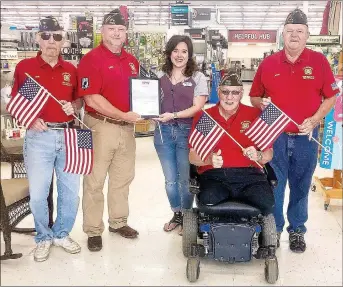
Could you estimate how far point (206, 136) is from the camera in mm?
2980

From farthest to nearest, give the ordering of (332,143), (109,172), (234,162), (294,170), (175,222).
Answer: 1. (332,143)
2. (175,222)
3. (109,172)
4. (294,170)
5. (234,162)

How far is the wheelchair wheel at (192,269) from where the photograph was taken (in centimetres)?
284

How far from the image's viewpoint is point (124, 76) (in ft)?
10.4

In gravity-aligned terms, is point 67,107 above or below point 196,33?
below

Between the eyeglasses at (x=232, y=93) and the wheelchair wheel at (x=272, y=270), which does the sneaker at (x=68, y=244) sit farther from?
the eyeglasses at (x=232, y=93)

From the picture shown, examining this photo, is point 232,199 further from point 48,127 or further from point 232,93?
point 48,127

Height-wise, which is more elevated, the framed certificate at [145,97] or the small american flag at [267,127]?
the framed certificate at [145,97]

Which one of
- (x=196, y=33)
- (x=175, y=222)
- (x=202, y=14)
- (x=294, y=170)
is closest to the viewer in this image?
(x=294, y=170)

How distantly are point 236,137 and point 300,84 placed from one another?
61cm

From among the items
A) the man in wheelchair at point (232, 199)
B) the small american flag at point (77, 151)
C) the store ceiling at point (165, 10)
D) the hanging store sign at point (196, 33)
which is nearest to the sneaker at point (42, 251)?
the small american flag at point (77, 151)

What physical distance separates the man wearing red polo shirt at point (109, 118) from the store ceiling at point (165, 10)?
1318 centimetres

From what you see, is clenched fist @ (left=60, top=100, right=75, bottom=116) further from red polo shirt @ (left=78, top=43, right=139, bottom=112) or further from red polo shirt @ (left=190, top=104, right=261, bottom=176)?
red polo shirt @ (left=190, top=104, right=261, bottom=176)

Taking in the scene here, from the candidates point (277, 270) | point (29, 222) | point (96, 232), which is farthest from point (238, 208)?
point (29, 222)

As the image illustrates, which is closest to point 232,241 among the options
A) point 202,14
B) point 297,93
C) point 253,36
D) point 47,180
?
point 297,93
